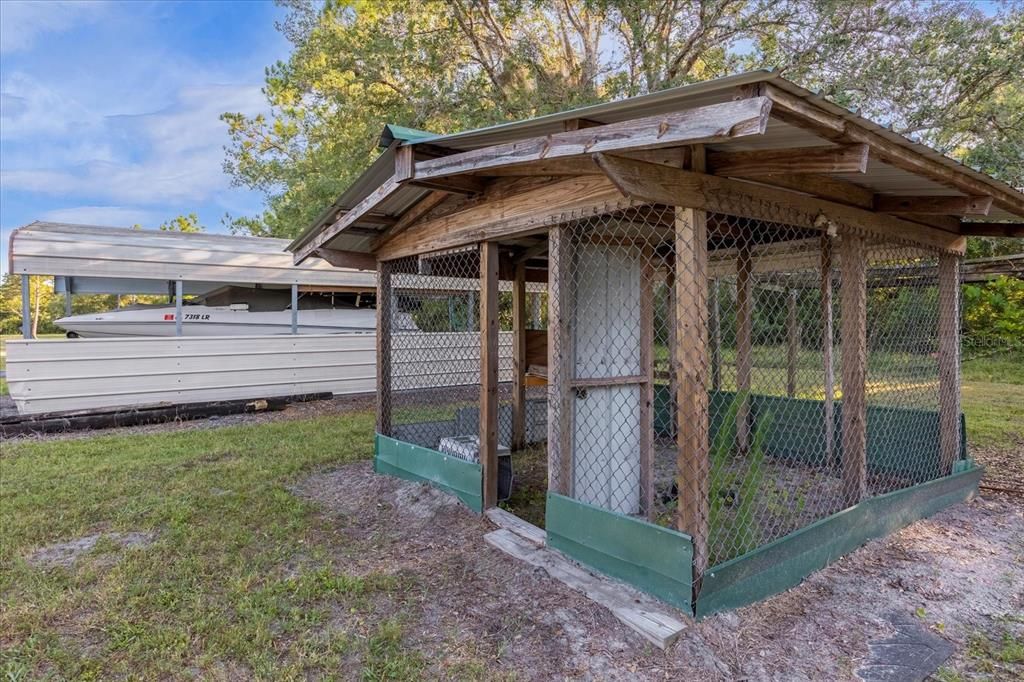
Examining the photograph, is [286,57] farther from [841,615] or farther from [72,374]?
[841,615]

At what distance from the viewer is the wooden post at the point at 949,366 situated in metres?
3.94

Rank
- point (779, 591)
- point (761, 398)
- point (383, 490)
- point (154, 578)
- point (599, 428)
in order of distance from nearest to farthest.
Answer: point (779, 591)
point (154, 578)
point (599, 428)
point (383, 490)
point (761, 398)

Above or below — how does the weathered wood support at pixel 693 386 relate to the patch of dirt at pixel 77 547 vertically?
above

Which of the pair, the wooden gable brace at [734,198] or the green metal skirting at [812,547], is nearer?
the wooden gable brace at [734,198]

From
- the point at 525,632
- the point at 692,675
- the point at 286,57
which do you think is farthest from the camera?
the point at 286,57

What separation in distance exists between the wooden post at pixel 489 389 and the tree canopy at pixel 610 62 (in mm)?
4585

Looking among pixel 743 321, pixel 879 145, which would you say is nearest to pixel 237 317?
pixel 743 321

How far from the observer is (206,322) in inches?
320

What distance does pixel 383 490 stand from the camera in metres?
4.24

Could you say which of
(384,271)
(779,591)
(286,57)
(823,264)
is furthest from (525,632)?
(286,57)

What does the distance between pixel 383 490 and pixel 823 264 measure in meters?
3.50

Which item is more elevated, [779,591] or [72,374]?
[72,374]

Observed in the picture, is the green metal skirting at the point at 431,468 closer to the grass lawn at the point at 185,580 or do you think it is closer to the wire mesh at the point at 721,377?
the wire mesh at the point at 721,377

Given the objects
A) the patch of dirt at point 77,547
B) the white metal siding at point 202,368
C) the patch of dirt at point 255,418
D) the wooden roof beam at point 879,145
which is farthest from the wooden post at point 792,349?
the patch of dirt at point 255,418
